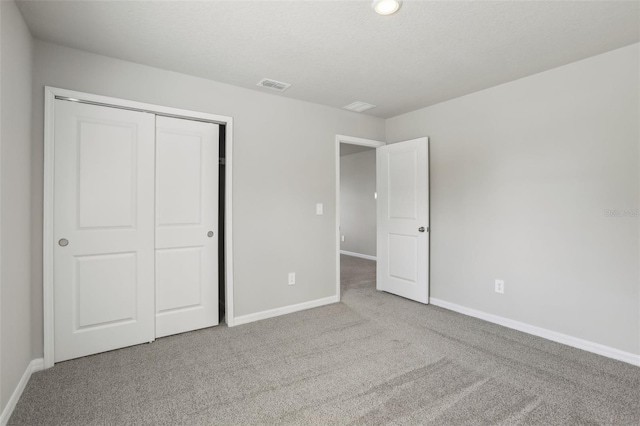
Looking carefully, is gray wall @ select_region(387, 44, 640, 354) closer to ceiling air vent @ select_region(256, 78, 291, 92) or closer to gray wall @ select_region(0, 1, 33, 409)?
ceiling air vent @ select_region(256, 78, 291, 92)

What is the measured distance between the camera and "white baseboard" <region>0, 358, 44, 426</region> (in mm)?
1750

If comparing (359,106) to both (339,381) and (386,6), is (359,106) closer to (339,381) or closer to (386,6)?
(386,6)

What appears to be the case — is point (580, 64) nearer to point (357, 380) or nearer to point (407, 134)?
point (407, 134)

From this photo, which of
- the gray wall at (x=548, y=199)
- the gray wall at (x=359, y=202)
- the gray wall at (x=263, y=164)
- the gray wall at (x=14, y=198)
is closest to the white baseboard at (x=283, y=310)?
the gray wall at (x=263, y=164)

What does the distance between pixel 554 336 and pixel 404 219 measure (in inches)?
74.3

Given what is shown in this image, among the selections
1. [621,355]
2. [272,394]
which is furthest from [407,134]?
[272,394]

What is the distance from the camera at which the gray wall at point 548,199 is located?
8.16 ft

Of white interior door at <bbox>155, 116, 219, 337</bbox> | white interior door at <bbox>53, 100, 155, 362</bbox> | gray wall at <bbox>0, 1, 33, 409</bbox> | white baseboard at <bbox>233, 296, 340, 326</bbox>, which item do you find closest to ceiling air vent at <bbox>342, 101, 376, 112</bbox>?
white interior door at <bbox>155, 116, 219, 337</bbox>

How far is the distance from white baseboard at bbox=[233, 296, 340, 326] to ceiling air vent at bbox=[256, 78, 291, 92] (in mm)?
2317

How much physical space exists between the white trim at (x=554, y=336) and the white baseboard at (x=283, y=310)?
4.50 feet

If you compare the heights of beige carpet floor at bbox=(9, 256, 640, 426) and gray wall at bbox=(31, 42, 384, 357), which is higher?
gray wall at bbox=(31, 42, 384, 357)

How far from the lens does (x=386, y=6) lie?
1931 millimetres

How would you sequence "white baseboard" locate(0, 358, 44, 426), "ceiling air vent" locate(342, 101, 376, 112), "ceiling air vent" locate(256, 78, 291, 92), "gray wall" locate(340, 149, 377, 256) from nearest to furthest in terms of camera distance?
"white baseboard" locate(0, 358, 44, 426) → "ceiling air vent" locate(256, 78, 291, 92) → "ceiling air vent" locate(342, 101, 376, 112) → "gray wall" locate(340, 149, 377, 256)

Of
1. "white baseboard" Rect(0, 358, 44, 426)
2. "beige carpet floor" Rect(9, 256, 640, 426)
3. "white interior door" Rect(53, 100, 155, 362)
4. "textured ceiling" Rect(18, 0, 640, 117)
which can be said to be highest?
"textured ceiling" Rect(18, 0, 640, 117)
